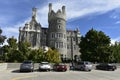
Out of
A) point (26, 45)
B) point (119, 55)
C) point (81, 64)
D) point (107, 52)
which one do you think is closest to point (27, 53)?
point (26, 45)

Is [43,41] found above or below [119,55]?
above

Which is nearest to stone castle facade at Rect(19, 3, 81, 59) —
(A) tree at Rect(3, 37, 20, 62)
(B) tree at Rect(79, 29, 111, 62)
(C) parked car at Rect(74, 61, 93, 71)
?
(B) tree at Rect(79, 29, 111, 62)

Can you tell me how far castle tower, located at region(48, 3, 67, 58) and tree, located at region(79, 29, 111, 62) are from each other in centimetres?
1277

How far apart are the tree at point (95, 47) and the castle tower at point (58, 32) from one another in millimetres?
12768

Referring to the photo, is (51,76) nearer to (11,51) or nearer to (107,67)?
(107,67)

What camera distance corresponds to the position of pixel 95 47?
62.2 m

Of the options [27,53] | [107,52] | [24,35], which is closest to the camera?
[27,53]

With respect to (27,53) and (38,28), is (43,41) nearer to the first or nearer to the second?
(38,28)

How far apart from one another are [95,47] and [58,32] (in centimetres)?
1777

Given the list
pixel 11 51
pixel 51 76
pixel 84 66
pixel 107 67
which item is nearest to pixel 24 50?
pixel 11 51

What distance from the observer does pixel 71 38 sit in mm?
84562

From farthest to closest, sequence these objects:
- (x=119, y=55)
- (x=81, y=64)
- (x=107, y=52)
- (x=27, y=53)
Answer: (x=119, y=55), (x=107, y=52), (x=27, y=53), (x=81, y=64)

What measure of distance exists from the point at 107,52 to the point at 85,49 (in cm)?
624

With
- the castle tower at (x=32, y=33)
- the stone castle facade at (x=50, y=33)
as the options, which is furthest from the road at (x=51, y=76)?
the castle tower at (x=32, y=33)
